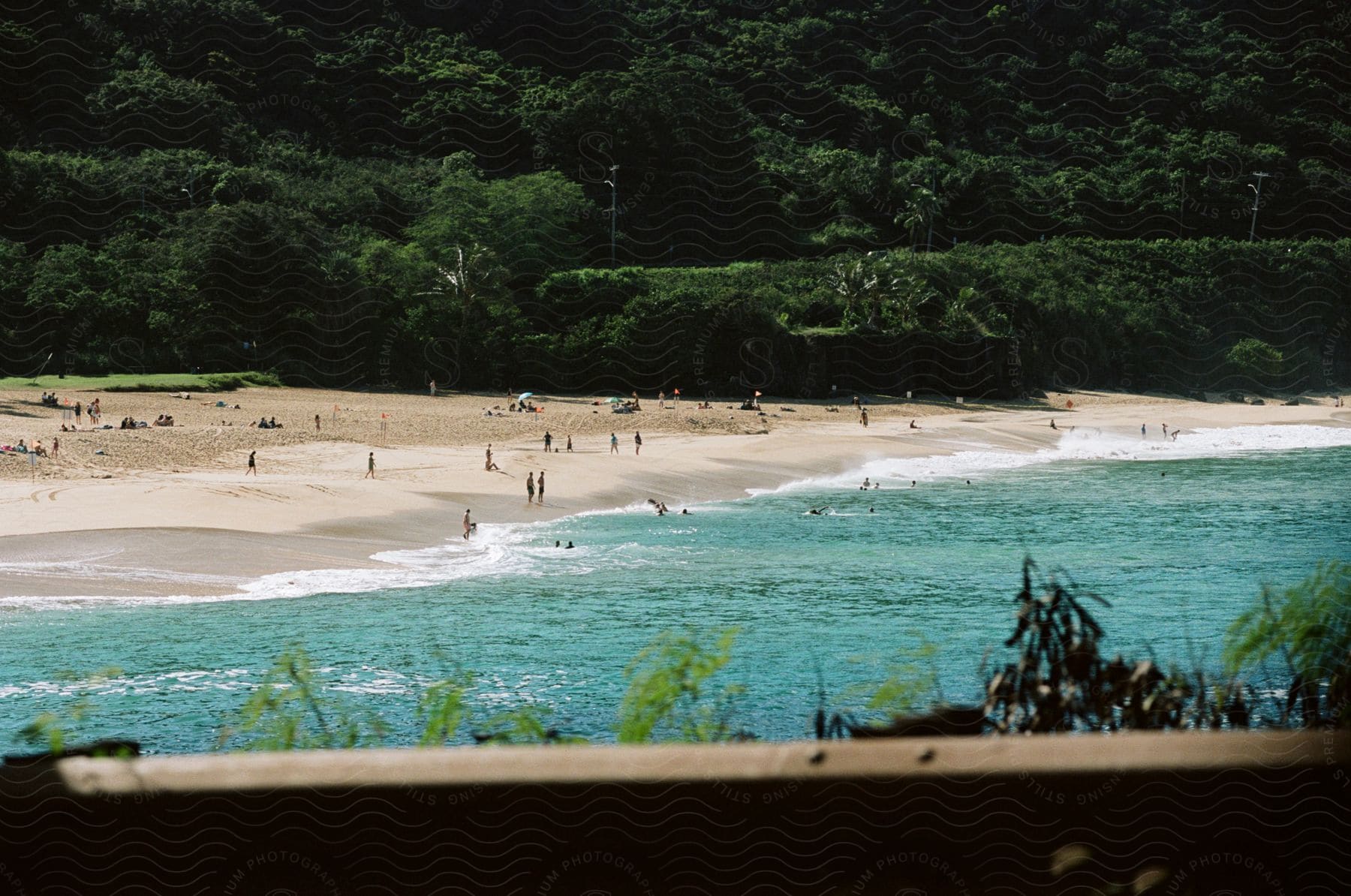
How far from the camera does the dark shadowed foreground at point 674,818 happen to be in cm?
223

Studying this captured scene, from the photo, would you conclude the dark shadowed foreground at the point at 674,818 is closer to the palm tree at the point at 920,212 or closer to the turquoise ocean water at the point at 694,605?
the turquoise ocean water at the point at 694,605

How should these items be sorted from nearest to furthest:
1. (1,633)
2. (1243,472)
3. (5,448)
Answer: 1. (1,633)
2. (5,448)
3. (1243,472)

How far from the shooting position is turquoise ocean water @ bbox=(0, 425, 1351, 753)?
14.9 m

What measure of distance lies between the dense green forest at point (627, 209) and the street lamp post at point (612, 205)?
475 millimetres

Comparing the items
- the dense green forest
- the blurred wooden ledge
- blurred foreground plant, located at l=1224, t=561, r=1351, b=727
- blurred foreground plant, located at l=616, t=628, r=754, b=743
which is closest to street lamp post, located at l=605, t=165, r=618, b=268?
the dense green forest

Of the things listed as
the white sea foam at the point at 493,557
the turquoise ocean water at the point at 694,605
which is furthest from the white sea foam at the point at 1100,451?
the turquoise ocean water at the point at 694,605

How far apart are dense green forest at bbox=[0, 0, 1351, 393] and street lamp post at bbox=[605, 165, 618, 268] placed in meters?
0.47

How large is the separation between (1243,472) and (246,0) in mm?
71589

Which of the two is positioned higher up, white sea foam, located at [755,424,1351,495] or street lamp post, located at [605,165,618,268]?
street lamp post, located at [605,165,618,268]

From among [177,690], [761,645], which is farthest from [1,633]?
[761,645]

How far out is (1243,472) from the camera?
146ft

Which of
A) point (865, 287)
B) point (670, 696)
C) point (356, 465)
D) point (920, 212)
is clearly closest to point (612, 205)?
point (865, 287)

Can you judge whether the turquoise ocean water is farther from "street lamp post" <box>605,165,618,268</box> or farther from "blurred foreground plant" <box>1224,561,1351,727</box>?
"street lamp post" <box>605,165,618,268</box>

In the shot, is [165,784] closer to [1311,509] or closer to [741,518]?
[741,518]
